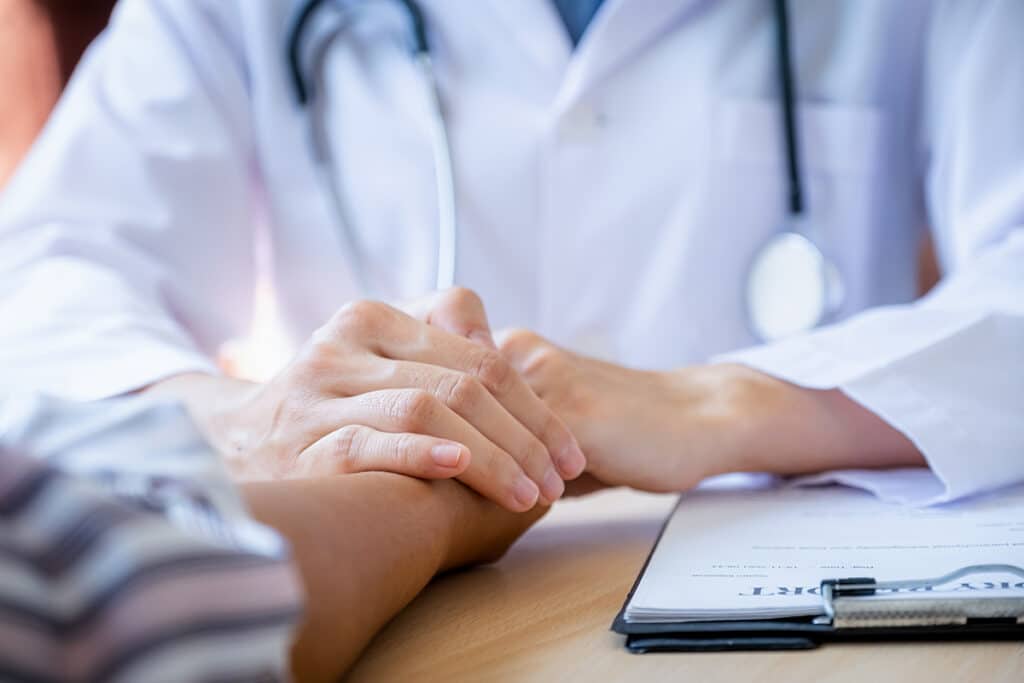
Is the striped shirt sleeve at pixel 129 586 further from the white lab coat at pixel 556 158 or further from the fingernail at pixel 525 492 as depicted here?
the white lab coat at pixel 556 158

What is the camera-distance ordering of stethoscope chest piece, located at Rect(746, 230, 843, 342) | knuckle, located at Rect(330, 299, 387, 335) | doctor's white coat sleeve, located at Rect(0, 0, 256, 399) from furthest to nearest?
stethoscope chest piece, located at Rect(746, 230, 843, 342) → doctor's white coat sleeve, located at Rect(0, 0, 256, 399) → knuckle, located at Rect(330, 299, 387, 335)

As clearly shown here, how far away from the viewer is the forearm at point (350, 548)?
1.17ft

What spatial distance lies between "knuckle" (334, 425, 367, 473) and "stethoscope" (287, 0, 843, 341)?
0.36 metres

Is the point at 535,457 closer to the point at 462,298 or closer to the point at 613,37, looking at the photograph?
the point at 462,298

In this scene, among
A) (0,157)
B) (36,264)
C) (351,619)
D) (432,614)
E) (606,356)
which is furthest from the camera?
(0,157)

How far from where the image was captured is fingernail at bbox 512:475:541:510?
54cm

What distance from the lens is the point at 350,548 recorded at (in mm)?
396

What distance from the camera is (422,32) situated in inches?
37.7

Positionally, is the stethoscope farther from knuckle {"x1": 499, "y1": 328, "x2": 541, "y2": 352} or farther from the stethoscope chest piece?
knuckle {"x1": 499, "y1": 328, "x2": 541, "y2": 352}

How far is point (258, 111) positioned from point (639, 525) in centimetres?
58

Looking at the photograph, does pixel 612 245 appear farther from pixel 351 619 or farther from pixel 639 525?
pixel 351 619

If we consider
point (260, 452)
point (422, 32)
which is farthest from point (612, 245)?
point (260, 452)

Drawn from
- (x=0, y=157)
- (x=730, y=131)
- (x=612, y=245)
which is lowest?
(x=0, y=157)

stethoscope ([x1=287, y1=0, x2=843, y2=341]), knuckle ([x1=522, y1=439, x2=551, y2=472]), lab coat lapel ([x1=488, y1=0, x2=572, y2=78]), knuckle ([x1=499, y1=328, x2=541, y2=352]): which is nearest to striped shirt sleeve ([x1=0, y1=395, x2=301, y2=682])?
knuckle ([x1=522, y1=439, x2=551, y2=472])
